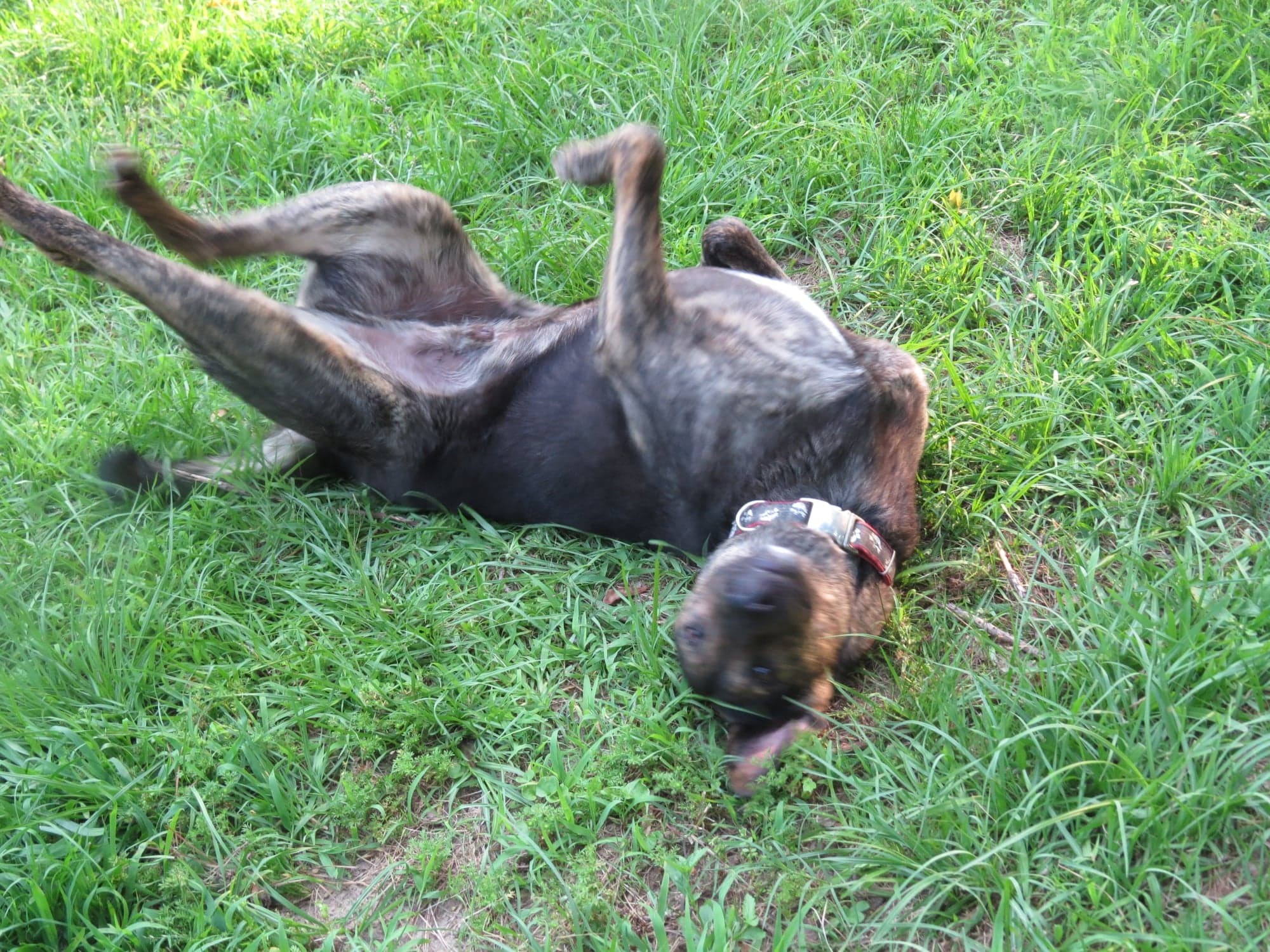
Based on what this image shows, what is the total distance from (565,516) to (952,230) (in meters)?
1.88

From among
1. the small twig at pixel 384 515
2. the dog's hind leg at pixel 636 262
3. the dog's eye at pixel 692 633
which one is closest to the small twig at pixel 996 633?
the dog's eye at pixel 692 633

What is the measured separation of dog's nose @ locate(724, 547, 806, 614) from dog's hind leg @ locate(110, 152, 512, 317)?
1636 mm

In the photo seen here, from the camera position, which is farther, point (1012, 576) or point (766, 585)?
point (1012, 576)

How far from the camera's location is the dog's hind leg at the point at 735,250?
3924 millimetres

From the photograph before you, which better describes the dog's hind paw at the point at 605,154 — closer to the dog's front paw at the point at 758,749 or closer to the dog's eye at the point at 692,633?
the dog's eye at the point at 692,633

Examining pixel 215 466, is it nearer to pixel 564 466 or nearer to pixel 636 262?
pixel 564 466

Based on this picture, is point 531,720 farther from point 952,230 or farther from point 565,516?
point 952,230

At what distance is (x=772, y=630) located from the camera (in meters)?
2.86

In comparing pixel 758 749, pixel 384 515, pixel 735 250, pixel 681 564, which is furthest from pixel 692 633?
pixel 735 250

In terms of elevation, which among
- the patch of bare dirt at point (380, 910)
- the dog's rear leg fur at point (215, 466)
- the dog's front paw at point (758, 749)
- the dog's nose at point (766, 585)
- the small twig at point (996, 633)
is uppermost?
the dog's nose at point (766, 585)

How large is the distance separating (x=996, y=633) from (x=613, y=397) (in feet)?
4.57

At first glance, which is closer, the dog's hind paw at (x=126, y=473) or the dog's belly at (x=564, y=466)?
the dog's belly at (x=564, y=466)

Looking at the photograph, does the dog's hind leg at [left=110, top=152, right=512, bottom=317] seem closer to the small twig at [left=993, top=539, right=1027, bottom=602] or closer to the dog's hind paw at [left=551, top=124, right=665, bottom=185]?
the dog's hind paw at [left=551, top=124, right=665, bottom=185]

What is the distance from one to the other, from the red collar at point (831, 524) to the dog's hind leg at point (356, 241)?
55.5 inches
